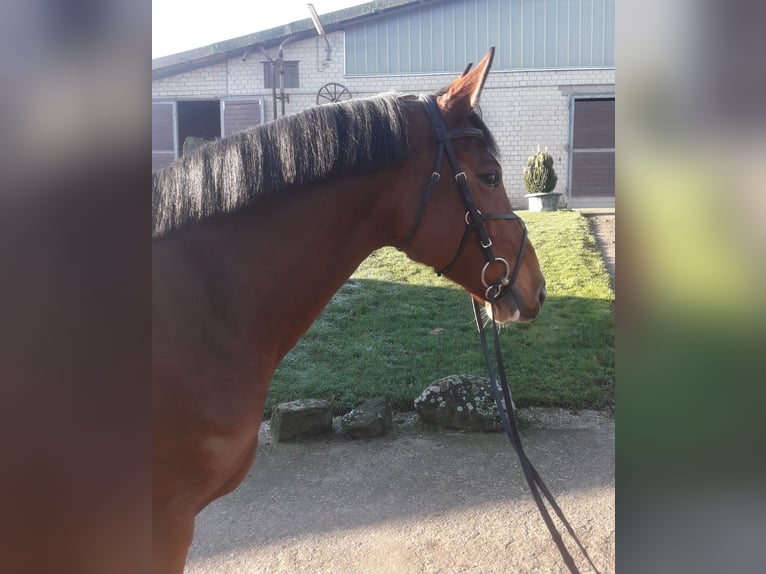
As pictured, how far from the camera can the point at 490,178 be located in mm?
1839

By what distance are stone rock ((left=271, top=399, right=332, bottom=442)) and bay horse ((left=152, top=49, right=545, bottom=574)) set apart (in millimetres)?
2832

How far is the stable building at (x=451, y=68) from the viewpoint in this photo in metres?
12.5

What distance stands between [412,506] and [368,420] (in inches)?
44.2

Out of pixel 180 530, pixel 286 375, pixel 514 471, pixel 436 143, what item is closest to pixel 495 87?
pixel 286 375

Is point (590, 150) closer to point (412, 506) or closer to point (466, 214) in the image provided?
point (412, 506)

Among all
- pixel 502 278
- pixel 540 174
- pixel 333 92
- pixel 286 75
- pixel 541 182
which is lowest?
pixel 502 278

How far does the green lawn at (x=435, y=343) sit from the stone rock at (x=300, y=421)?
0.47m

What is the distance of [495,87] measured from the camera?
12539mm

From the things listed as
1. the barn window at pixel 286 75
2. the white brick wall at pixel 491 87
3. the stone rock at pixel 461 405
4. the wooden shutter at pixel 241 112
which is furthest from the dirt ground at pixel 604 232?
the wooden shutter at pixel 241 112

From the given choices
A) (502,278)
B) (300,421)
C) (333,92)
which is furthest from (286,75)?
(502,278)

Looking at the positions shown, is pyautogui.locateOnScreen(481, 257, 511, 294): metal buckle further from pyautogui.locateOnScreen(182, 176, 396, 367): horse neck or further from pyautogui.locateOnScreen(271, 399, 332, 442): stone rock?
pyautogui.locateOnScreen(271, 399, 332, 442): stone rock

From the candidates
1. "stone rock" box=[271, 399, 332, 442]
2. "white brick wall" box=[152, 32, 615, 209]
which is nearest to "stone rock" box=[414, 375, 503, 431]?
"stone rock" box=[271, 399, 332, 442]
